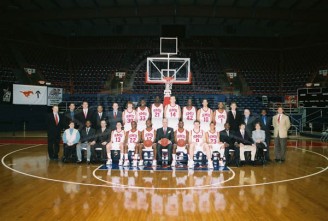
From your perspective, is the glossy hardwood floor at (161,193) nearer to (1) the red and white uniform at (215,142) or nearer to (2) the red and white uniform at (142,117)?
(1) the red and white uniform at (215,142)

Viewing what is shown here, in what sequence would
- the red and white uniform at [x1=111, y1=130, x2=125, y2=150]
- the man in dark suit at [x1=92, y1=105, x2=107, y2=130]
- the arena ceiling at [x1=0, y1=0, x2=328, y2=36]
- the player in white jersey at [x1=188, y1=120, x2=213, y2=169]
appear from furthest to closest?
the arena ceiling at [x1=0, y1=0, x2=328, y2=36] < the man in dark suit at [x1=92, y1=105, x2=107, y2=130] < the red and white uniform at [x1=111, y1=130, x2=125, y2=150] < the player in white jersey at [x1=188, y1=120, x2=213, y2=169]

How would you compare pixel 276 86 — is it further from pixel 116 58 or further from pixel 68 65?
pixel 68 65

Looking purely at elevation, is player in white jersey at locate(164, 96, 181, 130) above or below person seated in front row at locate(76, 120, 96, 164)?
above

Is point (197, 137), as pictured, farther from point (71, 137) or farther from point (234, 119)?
point (71, 137)

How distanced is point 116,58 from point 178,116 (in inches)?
670

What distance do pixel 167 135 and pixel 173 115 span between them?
1054mm

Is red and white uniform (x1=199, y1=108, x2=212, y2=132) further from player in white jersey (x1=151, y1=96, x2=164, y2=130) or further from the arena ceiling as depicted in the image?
the arena ceiling

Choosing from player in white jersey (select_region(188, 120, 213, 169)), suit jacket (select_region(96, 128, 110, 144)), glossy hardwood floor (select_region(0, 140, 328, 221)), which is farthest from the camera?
suit jacket (select_region(96, 128, 110, 144))

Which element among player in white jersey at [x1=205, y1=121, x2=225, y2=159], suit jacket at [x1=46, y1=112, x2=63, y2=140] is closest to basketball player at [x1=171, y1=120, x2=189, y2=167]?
player in white jersey at [x1=205, y1=121, x2=225, y2=159]

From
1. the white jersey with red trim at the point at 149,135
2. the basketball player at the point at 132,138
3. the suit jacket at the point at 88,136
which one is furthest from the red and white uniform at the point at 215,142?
the suit jacket at the point at 88,136

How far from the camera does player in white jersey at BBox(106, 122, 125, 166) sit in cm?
846

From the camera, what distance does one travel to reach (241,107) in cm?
2003

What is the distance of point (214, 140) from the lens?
8.48m

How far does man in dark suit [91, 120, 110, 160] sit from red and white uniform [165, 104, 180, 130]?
1863 millimetres
